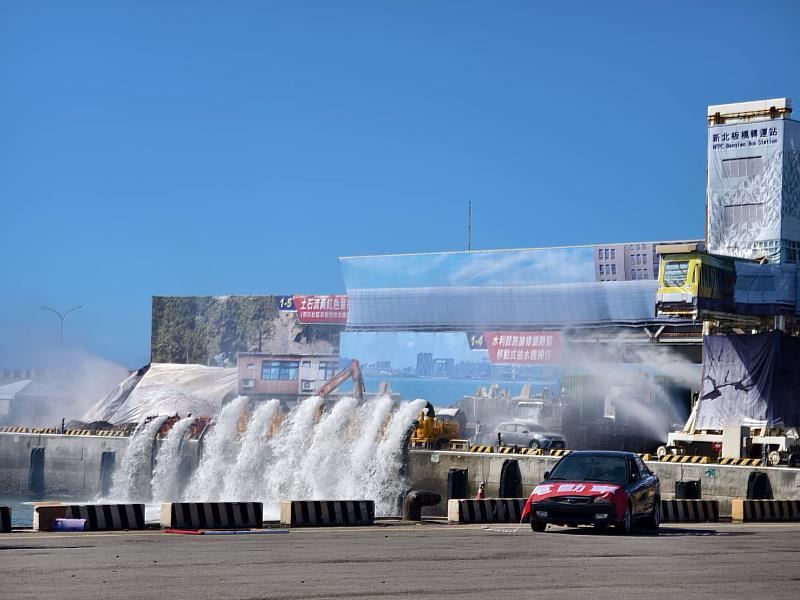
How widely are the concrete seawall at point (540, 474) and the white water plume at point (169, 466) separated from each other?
19891mm

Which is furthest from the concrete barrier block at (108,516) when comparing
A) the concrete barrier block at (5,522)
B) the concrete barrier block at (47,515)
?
the concrete barrier block at (5,522)

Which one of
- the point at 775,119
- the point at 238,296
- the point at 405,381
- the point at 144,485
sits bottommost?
the point at 144,485

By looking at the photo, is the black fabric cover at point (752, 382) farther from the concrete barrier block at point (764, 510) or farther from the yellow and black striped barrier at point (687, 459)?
the concrete barrier block at point (764, 510)

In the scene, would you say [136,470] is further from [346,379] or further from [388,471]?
[388,471]

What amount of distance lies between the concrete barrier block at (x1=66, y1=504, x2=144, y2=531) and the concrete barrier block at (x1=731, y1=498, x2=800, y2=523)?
555 inches

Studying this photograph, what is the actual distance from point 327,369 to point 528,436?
36.4 m

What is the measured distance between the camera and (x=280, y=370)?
3647 inches

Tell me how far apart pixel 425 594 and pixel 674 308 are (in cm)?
4014

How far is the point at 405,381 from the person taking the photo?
289 feet

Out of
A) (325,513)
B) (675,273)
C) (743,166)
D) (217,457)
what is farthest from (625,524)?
(217,457)

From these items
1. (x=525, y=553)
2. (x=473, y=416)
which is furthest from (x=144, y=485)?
(x=525, y=553)

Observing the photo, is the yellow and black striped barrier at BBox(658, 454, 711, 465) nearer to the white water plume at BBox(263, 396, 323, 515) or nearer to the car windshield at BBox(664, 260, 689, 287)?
the car windshield at BBox(664, 260, 689, 287)

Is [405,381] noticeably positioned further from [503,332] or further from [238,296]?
[238,296]

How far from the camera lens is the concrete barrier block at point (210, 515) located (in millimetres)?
20141
